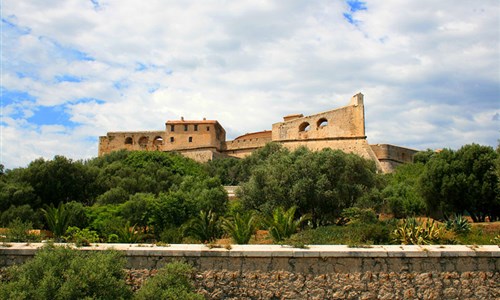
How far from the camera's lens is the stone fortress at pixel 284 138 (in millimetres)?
37438

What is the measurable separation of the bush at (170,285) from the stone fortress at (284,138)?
98.9 ft

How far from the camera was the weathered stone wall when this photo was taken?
7492 millimetres

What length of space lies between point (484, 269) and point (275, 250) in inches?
142

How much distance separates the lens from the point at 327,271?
758cm

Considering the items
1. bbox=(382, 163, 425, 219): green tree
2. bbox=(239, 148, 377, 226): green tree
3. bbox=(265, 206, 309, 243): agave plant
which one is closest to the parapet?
bbox=(382, 163, 425, 219): green tree

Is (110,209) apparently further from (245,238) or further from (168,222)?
(245,238)

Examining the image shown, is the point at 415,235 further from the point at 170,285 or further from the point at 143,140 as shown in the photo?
the point at 143,140

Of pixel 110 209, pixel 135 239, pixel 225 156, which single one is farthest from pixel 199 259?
pixel 225 156

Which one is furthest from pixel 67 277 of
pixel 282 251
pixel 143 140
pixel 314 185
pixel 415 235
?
pixel 143 140

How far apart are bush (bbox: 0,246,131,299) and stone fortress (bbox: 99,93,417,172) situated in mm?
30803

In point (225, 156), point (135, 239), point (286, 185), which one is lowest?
point (135, 239)

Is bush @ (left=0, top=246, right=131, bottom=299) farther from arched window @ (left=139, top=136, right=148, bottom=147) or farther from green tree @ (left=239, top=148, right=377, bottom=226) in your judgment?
arched window @ (left=139, top=136, right=148, bottom=147)

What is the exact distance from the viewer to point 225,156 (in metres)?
48.9

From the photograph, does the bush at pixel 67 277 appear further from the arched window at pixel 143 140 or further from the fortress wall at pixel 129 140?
the arched window at pixel 143 140
